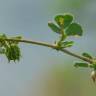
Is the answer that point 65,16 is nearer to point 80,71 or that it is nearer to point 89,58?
point 89,58

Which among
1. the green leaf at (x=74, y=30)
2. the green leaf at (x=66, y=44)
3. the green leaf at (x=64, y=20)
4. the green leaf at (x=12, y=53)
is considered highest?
the green leaf at (x=64, y=20)

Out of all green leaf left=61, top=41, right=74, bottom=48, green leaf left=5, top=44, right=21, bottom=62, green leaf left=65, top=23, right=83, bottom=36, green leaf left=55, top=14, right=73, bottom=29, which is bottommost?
green leaf left=5, top=44, right=21, bottom=62

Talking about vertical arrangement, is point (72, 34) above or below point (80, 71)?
above

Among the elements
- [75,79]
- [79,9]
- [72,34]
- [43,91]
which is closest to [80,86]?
[75,79]

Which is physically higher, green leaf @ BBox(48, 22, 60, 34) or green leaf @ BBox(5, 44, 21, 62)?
green leaf @ BBox(48, 22, 60, 34)

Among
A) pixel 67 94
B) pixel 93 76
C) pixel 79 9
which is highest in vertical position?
pixel 79 9
